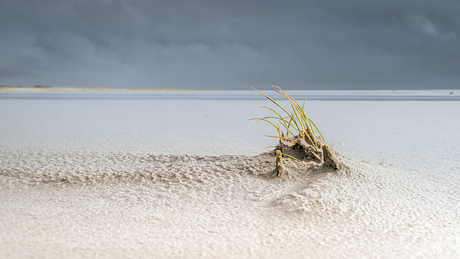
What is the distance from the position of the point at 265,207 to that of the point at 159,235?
0.41 meters

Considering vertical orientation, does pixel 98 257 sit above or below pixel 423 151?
below

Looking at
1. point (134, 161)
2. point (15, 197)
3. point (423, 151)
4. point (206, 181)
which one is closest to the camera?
point (15, 197)

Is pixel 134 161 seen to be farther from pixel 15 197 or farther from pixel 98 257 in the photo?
pixel 98 257

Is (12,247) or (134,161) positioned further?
(134,161)

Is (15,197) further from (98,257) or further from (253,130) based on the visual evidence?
(253,130)

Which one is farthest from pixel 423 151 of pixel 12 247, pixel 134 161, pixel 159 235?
pixel 12 247

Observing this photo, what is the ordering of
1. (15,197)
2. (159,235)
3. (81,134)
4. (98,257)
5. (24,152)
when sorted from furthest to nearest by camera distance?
1. (81,134)
2. (24,152)
3. (15,197)
4. (159,235)
5. (98,257)

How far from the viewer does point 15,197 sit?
147 centimetres

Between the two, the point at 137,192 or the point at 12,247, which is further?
the point at 137,192

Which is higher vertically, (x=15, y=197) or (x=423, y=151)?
(x=423, y=151)

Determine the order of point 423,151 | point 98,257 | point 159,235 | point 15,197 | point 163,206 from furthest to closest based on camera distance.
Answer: point 423,151, point 15,197, point 163,206, point 159,235, point 98,257

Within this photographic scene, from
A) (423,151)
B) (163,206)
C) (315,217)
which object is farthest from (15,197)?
(423,151)

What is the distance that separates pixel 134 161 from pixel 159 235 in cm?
102

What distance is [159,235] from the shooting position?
3.51 ft
